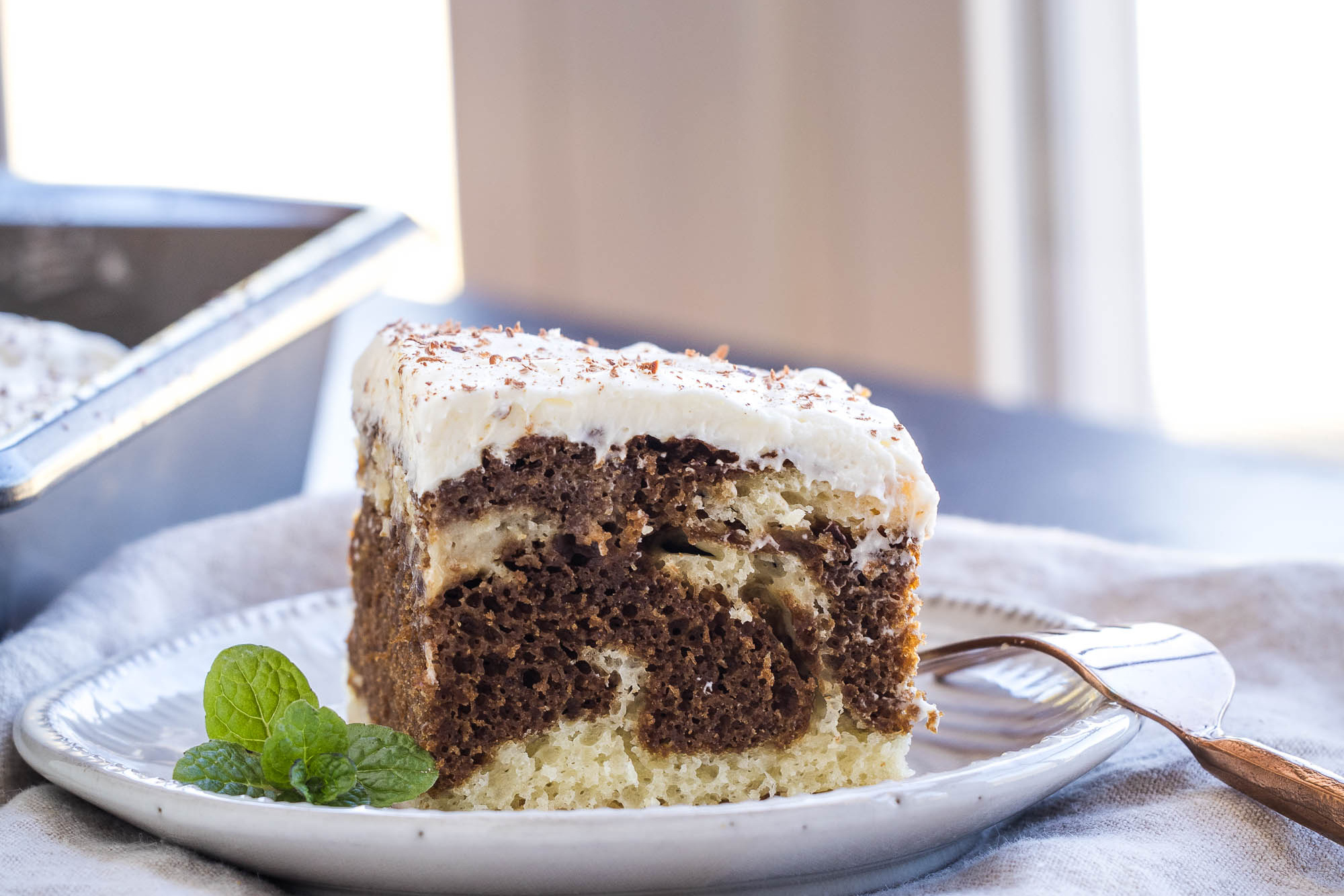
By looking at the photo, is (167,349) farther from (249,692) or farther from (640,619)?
(640,619)

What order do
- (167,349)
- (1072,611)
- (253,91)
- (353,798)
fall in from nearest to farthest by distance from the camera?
(353,798), (167,349), (1072,611), (253,91)

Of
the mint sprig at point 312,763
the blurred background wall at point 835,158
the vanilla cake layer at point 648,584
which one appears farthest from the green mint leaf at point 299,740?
the blurred background wall at point 835,158

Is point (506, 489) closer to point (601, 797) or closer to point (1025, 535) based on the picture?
point (601, 797)

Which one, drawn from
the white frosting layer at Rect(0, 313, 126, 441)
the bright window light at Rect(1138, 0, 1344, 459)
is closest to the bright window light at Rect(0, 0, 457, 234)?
the bright window light at Rect(1138, 0, 1344, 459)

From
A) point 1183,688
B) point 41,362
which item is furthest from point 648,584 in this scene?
point 41,362

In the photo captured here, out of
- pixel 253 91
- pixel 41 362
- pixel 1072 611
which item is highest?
pixel 253 91

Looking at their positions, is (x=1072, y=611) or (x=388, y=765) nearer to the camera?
(x=388, y=765)
